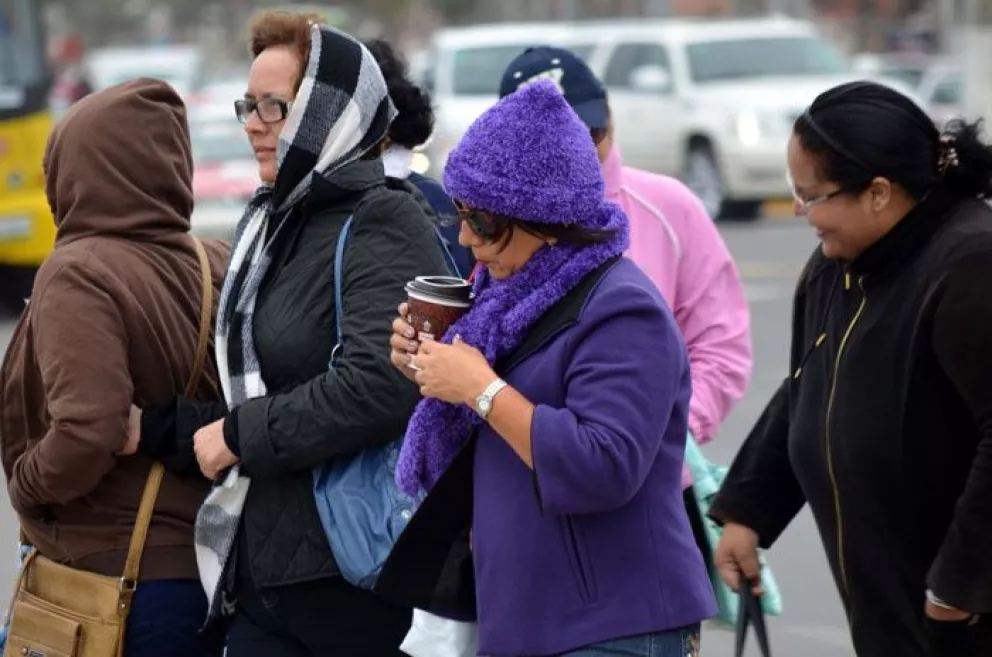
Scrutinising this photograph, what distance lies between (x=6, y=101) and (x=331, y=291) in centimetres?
1086

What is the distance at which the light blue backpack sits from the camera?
3576 mm

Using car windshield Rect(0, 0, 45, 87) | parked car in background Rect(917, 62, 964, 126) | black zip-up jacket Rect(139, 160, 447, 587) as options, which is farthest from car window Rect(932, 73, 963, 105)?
black zip-up jacket Rect(139, 160, 447, 587)

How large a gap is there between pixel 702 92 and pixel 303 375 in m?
17.3

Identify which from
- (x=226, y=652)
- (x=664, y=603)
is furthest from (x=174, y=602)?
(x=664, y=603)

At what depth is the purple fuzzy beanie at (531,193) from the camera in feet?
10.5

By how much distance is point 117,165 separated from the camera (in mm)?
3795

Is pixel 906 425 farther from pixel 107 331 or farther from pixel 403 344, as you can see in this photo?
pixel 107 331

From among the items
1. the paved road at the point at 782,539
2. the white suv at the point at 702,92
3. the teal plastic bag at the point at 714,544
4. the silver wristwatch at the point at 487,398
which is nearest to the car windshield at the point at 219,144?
the white suv at the point at 702,92

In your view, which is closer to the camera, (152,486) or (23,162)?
(152,486)

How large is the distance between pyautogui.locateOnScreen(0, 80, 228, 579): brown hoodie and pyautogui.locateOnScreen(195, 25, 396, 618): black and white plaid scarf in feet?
0.41

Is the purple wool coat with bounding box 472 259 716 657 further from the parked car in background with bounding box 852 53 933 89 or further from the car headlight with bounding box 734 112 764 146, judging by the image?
the parked car in background with bounding box 852 53 933 89

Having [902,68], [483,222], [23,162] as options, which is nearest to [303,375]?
[483,222]

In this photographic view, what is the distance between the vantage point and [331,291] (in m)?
3.67

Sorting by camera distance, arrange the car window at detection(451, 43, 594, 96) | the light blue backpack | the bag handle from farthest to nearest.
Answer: the car window at detection(451, 43, 594, 96), the bag handle, the light blue backpack
